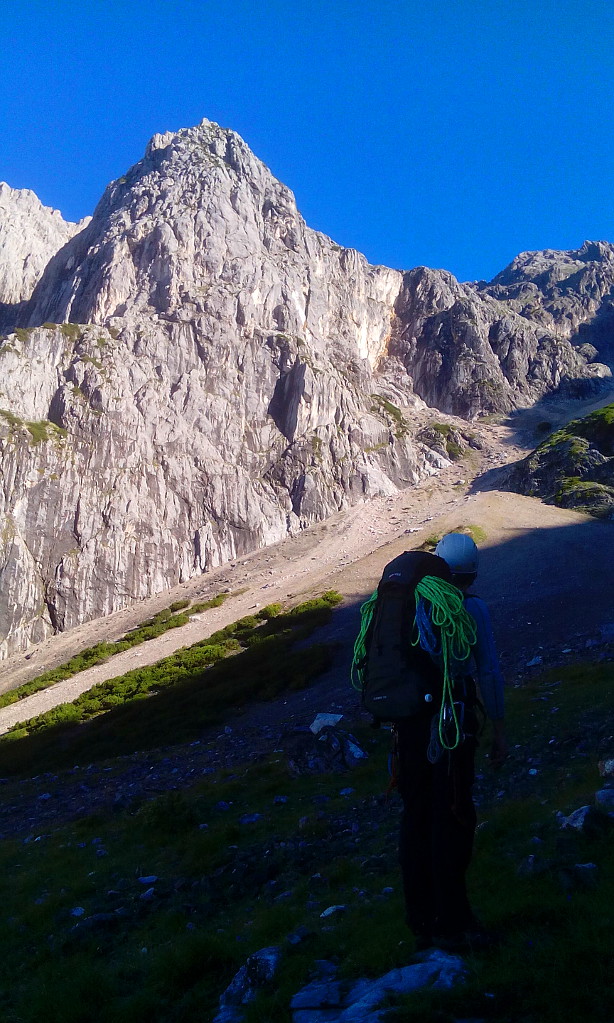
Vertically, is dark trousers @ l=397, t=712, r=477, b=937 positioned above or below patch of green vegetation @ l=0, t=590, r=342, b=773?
above

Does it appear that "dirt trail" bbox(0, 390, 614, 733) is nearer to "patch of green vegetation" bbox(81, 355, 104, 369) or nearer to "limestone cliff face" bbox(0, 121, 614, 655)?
"limestone cliff face" bbox(0, 121, 614, 655)

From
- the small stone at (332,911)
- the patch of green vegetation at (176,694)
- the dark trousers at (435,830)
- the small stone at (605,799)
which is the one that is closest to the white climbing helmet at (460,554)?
the dark trousers at (435,830)

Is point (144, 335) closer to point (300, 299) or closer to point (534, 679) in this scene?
point (300, 299)

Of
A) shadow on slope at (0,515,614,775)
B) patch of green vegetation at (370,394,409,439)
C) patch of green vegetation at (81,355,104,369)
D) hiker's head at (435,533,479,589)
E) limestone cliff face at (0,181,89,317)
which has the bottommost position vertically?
shadow on slope at (0,515,614,775)

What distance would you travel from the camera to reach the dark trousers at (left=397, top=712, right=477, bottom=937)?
421 centimetres

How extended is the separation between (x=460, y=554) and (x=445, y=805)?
6.56ft

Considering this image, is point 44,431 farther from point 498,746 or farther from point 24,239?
point 24,239

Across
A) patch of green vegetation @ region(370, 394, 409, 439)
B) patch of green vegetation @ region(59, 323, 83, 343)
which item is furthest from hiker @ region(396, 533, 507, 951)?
patch of green vegetation @ region(370, 394, 409, 439)

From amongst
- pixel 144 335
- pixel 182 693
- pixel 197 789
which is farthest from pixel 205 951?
pixel 144 335

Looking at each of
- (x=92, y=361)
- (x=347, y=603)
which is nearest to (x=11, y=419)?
(x=92, y=361)

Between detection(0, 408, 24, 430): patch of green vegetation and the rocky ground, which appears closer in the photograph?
the rocky ground

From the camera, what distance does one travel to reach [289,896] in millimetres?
6379

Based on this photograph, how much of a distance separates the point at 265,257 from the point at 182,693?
8802 centimetres

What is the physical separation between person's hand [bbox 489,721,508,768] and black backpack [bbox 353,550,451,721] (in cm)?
64
